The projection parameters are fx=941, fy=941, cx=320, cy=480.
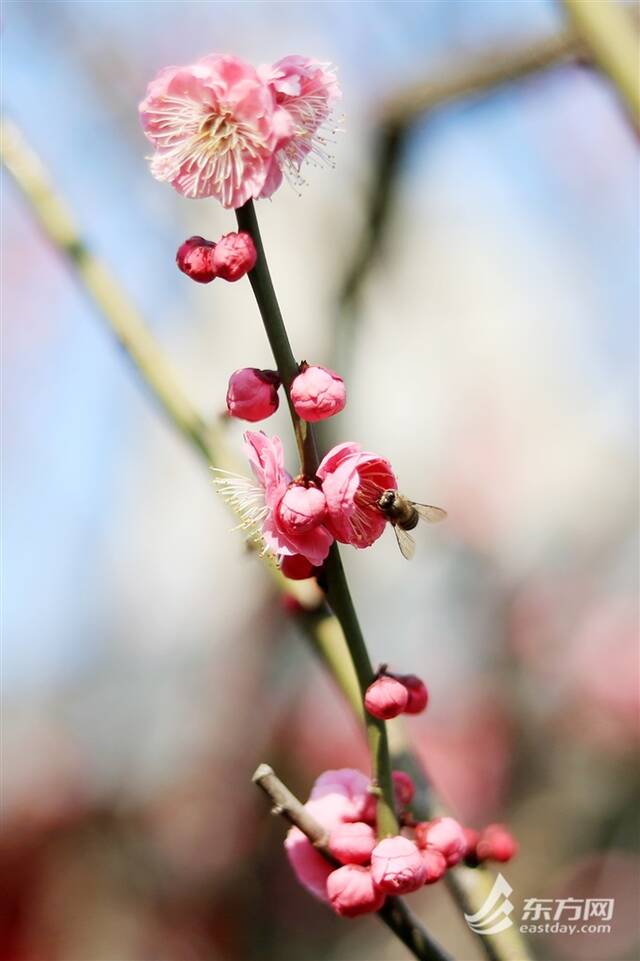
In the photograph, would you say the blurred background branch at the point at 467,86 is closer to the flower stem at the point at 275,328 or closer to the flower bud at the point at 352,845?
the flower stem at the point at 275,328

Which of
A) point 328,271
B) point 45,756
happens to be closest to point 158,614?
point 45,756

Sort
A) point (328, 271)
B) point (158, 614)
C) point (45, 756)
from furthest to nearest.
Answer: point (158, 614) < point (328, 271) < point (45, 756)

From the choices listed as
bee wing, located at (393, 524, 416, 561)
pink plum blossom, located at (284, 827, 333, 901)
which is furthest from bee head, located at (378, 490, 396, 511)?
pink plum blossom, located at (284, 827, 333, 901)

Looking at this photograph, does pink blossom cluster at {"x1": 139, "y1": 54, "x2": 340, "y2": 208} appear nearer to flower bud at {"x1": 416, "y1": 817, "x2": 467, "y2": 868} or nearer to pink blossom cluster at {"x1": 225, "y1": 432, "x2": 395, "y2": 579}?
pink blossom cluster at {"x1": 225, "y1": 432, "x2": 395, "y2": 579}

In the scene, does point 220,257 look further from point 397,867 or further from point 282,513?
point 397,867

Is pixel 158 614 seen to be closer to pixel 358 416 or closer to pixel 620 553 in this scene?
pixel 358 416

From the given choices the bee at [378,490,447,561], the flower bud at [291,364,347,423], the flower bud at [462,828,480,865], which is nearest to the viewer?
the flower bud at [291,364,347,423]
